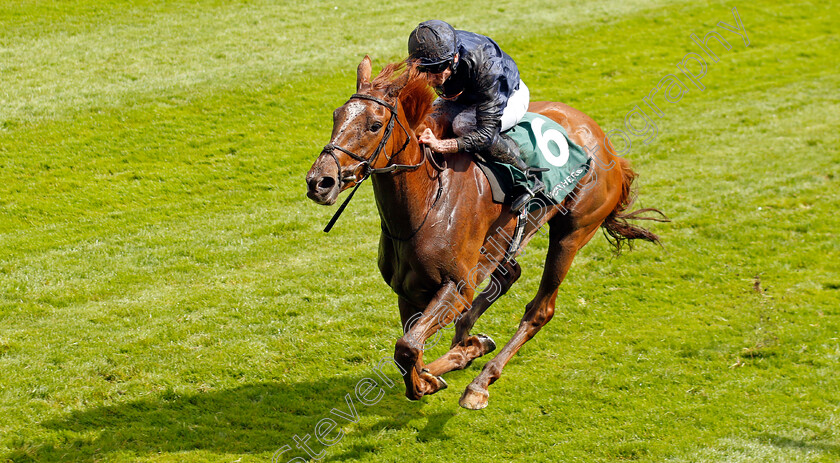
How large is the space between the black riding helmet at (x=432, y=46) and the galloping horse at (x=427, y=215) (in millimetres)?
133

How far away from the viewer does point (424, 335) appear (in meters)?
5.09

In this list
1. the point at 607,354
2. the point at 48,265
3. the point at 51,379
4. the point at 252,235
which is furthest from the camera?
the point at 252,235

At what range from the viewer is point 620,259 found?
922 centimetres

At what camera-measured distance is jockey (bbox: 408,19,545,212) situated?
4.90m

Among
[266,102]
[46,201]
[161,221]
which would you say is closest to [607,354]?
[161,221]

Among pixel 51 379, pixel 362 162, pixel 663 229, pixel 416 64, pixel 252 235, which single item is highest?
pixel 416 64

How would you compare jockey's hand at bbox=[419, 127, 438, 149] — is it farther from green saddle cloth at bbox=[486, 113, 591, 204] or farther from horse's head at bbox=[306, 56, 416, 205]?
green saddle cloth at bbox=[486, 113, 591, 204]

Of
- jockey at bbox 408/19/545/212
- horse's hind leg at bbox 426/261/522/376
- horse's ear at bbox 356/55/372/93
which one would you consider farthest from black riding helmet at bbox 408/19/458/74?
horse's hind leg at bbox 426/261/522/376

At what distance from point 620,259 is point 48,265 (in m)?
6.66

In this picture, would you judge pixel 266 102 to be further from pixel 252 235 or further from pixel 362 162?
pixel 362 162

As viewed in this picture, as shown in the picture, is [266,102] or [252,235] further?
[266,102]

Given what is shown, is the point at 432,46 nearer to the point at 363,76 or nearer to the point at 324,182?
the point at 363,76

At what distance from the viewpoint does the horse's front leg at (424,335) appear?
196 inches

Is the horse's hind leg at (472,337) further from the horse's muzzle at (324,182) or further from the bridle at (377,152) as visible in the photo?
the horse's muzzle at (324,182)
